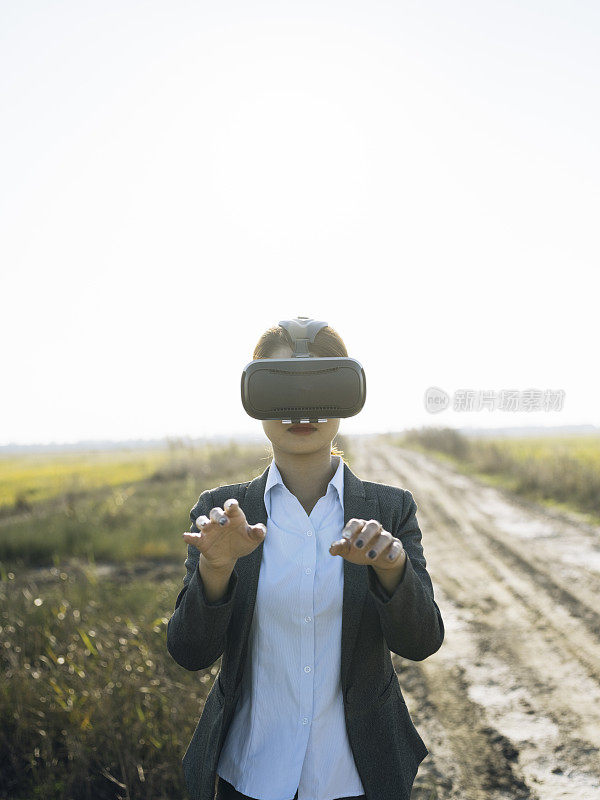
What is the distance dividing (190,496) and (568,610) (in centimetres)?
771

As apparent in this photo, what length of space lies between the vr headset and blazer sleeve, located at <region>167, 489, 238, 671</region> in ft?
1.11

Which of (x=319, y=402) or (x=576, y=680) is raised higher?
(x=319, y=402)

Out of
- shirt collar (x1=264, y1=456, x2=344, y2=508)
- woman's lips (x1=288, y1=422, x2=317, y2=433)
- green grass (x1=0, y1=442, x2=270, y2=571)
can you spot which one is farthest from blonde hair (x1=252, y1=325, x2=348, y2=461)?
green grass (x1=0, y1=442, x2=270, y2=571)

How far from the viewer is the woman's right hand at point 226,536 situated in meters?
1.24

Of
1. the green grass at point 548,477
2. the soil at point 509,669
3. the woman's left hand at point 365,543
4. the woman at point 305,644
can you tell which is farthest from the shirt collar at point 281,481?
the green grass at point 548,477

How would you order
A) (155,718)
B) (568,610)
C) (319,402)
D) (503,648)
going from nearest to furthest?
(319,402) < (155,718) < (503,648) < (568,610)

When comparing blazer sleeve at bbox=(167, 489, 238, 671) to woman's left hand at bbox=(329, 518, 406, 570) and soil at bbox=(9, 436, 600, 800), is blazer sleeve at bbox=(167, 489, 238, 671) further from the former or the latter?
soil at bbox=(9, 436, 600, 800)

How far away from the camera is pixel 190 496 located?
11.7 meters

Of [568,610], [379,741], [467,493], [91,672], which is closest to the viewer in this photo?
[379,741]

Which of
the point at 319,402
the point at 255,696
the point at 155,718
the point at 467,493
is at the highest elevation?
the point at 319,402

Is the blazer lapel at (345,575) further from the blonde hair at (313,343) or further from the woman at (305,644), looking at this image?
the blonde hair at (313,343)

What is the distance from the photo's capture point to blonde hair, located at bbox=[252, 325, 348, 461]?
1.57 meters

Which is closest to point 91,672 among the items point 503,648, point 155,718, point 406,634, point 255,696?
point 155,718

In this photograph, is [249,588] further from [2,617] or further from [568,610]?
[568,610]
